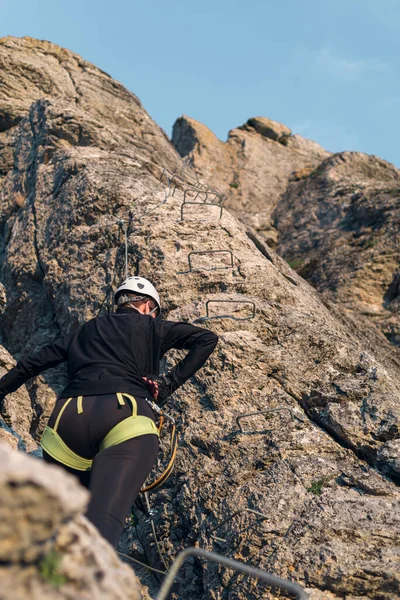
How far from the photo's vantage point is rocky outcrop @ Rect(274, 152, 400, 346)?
17.2 metres

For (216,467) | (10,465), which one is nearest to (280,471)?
(216,467)

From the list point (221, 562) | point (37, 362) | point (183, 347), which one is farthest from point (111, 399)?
point (221, 562)

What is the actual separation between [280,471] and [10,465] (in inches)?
183

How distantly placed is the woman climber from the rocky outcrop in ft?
30.2

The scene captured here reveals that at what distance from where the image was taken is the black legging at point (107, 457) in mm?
4551

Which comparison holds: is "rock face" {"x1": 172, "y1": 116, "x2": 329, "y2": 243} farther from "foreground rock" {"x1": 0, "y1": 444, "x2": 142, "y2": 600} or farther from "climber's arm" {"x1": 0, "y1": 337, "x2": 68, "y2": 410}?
"foreground rock" {"x1": 0, "y1": 444, "x2": 142, "y2": 600}

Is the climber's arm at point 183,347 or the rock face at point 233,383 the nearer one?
the rock face at point 233,383

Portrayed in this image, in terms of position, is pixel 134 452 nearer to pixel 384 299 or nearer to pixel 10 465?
pixel 10 465

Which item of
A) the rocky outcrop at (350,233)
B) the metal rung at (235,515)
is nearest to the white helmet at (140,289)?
the metal rung at (235,515)

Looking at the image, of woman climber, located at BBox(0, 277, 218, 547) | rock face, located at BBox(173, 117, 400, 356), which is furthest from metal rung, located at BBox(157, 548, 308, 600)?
rock face, located at BBox(173, 117, 400, 356)

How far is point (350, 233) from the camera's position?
20438mm

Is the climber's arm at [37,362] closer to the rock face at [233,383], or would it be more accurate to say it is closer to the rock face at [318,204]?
the rock face at [233,383]

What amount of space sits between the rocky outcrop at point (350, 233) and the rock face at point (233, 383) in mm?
4851

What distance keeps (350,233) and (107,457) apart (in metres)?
16.7
